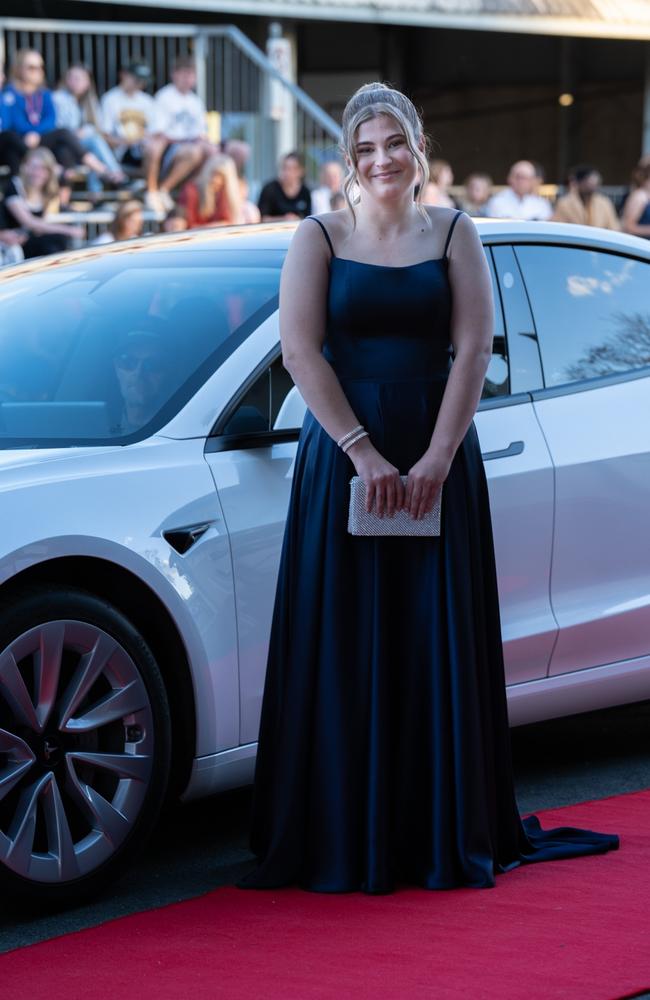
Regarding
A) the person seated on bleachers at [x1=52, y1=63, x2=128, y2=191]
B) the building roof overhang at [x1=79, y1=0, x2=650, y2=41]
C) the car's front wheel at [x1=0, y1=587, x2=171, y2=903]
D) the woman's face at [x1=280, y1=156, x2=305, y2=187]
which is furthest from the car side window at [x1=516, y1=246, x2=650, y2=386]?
the building roof overhang at [x1=79, y1=0, x2=650, y2=41]

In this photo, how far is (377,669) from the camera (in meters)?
3.86

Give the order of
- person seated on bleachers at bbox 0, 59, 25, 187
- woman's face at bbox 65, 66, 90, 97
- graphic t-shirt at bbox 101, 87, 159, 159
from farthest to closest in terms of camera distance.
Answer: graphic t-shirt at bbox 101, 87, 159, 159 → woman's face at bbox 65, 66, 90, 97 → person seated on bleachers at bbox 0, 59, 25, 187

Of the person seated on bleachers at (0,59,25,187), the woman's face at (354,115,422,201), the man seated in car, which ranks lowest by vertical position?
the man seated in car

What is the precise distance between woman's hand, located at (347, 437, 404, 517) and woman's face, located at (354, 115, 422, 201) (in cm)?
58

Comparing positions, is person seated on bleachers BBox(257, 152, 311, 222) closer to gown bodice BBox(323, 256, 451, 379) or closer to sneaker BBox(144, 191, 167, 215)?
sneaker BBox(144, 191, 167, 215)

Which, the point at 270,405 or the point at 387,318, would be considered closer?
the point at 387,318

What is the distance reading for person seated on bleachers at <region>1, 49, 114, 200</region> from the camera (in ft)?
46.8

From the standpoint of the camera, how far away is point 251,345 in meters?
4.23

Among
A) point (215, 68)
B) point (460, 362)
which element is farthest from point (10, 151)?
point (460, 362)

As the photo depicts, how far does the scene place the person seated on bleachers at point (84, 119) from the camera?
50.3ft

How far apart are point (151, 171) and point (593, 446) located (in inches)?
455

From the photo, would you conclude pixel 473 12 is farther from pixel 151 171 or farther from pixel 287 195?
pixel 287 195

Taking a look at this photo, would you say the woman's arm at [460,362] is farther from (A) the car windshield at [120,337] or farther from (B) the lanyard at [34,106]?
Answer: (B) the lanyard at [34,106]

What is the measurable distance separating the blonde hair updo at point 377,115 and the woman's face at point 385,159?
0.01m
